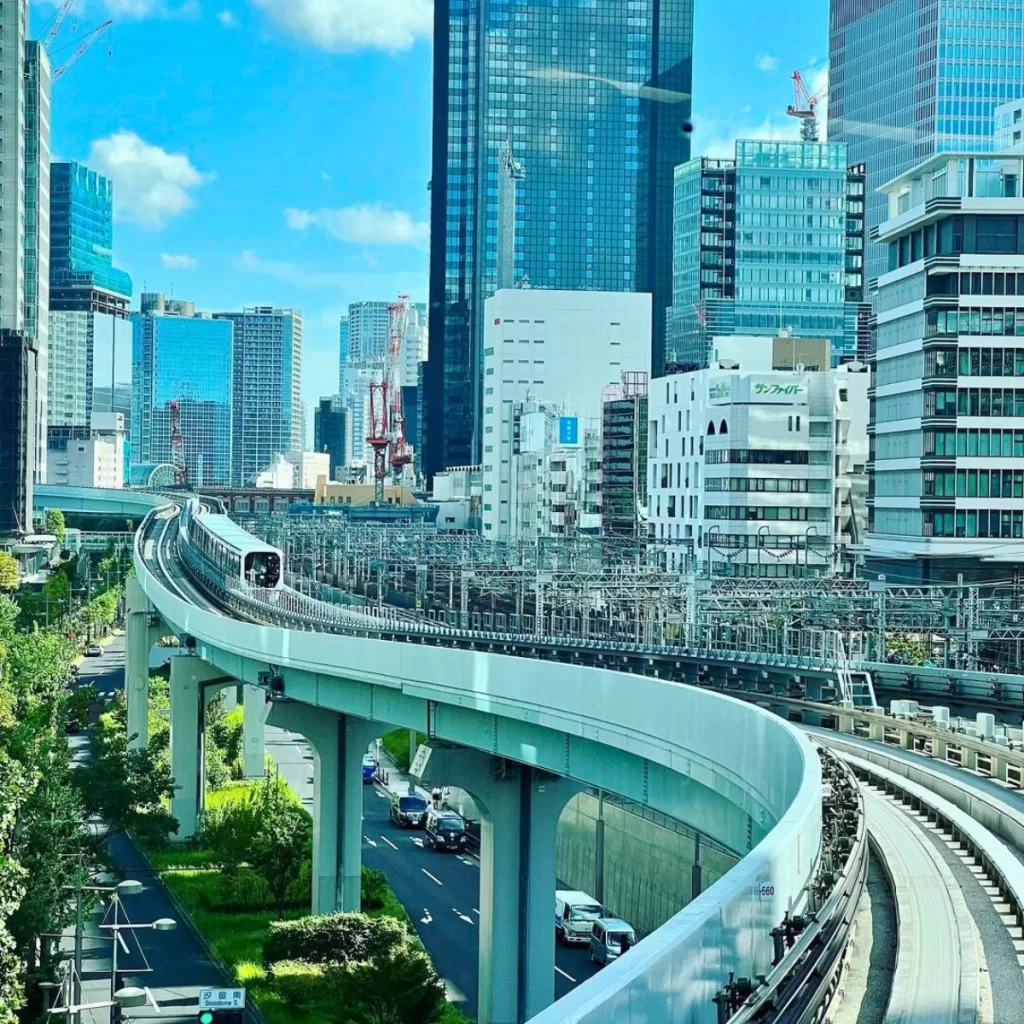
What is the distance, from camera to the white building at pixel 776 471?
84562 millimetres

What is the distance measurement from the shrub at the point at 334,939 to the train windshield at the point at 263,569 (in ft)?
88.1

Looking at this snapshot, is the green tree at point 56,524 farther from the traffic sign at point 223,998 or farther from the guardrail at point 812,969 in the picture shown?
the guardrail at point 812,969

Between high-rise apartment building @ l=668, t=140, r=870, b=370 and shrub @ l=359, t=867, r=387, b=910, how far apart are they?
355 feet

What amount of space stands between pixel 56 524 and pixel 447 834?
107 m

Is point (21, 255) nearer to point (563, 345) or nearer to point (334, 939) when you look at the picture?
point (563, 345)

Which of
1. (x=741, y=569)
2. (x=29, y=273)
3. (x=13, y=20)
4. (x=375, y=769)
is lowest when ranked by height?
(x=375, y=769)

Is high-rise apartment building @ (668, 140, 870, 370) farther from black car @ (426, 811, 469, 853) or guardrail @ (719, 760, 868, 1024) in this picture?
guardrail @ (719, 760, 868, 1024)

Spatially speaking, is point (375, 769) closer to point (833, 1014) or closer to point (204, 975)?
point (204, 975)

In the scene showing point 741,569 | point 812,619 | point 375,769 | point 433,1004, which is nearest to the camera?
point 433,1004

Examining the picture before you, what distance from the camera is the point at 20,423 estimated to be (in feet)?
→ 395

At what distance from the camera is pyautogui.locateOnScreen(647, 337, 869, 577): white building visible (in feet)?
277

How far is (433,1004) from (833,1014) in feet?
64.0

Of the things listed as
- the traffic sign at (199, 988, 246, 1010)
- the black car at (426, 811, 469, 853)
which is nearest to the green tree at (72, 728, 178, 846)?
the black car at (426, 811, 469, 853)

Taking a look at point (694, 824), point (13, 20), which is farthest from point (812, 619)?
point (13, 20)
